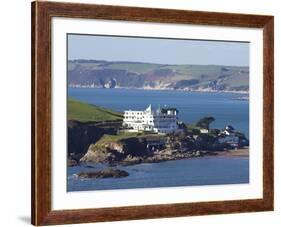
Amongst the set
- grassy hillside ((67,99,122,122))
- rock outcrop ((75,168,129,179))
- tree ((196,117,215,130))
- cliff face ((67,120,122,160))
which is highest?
grassy hillside ((67,99,122,122))

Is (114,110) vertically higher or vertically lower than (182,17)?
lower

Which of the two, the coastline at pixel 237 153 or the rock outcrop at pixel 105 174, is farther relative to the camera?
the coastline at pixel 237 153

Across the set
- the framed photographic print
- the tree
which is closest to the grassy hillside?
the framed photographic print

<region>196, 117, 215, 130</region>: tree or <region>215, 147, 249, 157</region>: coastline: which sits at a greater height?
<region>196, 117, 215, 130</region>: tree

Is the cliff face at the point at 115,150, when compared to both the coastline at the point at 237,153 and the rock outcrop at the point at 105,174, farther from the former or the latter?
the coastline at the point at 237,153

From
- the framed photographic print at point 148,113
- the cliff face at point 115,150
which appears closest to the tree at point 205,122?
the framed photographic print at point 148,113

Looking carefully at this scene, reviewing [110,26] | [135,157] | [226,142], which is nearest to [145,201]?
[135,157]

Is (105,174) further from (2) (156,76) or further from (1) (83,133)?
(2) (156,76)

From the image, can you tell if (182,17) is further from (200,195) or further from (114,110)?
(200,195)

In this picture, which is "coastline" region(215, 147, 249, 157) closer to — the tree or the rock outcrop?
the tree
